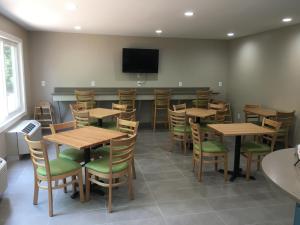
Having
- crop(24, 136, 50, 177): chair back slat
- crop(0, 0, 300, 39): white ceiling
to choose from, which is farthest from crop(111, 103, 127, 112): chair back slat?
crop(24, 136, 50, 177): chair back slat

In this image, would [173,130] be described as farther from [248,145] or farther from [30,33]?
[30,33]

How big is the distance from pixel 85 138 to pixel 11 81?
3.24 meters

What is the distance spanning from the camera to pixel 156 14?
418 centimetres

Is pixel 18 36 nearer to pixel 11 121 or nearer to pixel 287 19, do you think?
pixel 11 121

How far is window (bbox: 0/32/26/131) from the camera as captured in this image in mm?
4605

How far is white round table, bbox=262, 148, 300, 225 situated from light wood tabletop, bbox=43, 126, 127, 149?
1.88 metres

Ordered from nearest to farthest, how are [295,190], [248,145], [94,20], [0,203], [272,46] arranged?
[295,190]
[0,203]
[248,145]
[94,20]
[272,46]

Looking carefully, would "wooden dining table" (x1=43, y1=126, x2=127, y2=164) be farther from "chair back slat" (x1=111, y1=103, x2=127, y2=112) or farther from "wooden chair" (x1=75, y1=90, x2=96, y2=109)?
"wooden chair" (x1=75, y1=90, x2=96, y2=109)

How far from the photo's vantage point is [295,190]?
1328 millimetres

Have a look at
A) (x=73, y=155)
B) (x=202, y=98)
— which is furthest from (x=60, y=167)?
(x=202, y=98)

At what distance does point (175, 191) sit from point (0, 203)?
82.8 inches

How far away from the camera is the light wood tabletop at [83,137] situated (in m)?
2.93

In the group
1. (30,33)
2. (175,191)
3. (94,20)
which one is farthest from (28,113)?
(175,191)

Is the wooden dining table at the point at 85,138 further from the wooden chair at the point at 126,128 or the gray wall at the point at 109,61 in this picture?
the gray wall at the point at 109,61
